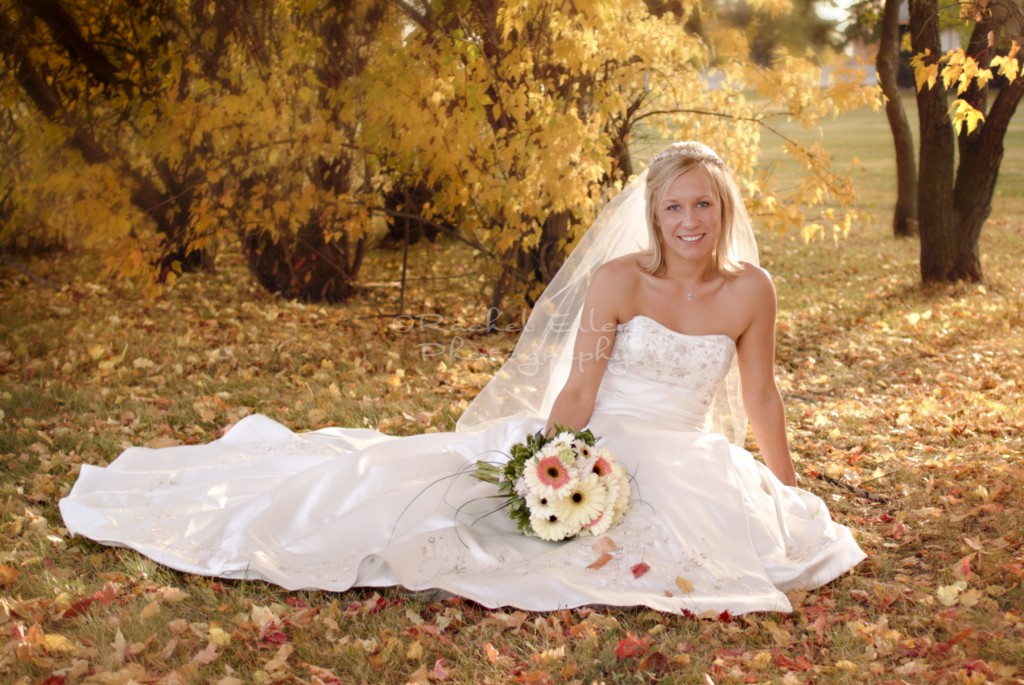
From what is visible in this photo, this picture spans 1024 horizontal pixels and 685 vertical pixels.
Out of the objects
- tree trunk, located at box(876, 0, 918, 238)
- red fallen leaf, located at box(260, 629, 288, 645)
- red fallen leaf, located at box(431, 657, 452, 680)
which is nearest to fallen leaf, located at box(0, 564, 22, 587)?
red fallen leaf, located at box(260, 629, 288, 645)

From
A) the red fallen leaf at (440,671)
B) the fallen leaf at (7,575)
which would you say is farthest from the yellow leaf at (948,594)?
the fallen leaf at (7,575)

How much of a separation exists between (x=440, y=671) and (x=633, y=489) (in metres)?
1.11

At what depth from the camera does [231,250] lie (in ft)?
45.9

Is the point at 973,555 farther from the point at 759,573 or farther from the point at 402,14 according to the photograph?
the point at 402,14

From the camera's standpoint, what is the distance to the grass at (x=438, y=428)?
11.3ft

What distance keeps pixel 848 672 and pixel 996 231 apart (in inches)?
523

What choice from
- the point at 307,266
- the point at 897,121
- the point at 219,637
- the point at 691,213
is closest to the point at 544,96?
the point at 307,266

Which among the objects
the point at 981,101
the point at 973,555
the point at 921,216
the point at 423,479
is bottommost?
the point at 973,555

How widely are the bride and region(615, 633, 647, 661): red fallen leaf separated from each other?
0.71ft

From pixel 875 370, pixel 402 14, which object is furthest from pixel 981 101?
pixel 402 14

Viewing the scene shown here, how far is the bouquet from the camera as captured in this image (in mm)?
3830

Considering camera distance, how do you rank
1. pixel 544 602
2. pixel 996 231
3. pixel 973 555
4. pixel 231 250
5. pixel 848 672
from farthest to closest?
pixel 996 231 < pixel 231 250 < pixel 973 555 < pixel 544 602 < pixel 848 672

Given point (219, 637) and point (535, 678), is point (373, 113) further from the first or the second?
point (535, 678)

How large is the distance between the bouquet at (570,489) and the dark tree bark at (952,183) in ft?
24.0
